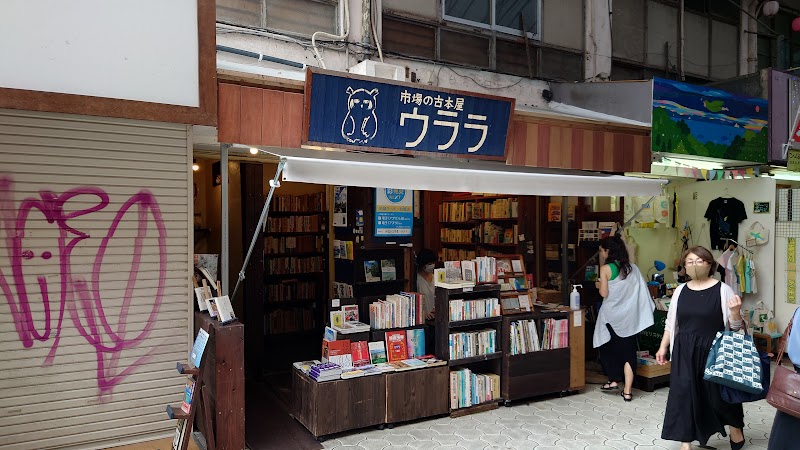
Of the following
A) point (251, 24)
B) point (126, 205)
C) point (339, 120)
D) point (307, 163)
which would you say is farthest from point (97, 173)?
point (251, 24)

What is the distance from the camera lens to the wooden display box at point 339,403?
17.7ft

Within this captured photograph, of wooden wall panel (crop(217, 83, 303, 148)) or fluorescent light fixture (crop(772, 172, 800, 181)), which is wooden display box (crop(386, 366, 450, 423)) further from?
fluorescent light fixture (crop(772, 172, 800, 181))

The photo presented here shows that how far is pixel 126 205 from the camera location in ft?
16.0

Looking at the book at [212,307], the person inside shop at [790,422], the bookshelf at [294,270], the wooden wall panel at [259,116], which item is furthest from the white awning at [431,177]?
the bookshelf at [294,270]

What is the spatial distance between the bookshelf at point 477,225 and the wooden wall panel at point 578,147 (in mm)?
2276

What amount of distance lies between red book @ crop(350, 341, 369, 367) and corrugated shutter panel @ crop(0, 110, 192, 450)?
5.55 feet

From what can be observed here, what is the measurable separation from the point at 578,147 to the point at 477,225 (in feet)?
11.4

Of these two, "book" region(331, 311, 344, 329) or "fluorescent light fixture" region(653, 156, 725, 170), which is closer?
"book" region(331, 311, 344, 329)

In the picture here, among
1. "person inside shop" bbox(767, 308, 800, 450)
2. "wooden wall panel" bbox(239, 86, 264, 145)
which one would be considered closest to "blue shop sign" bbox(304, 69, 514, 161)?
"wooden wall panel" bbox(239, 86, 264, 145)

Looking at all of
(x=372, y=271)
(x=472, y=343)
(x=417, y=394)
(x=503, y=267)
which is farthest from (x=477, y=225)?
(x=417, y=394)

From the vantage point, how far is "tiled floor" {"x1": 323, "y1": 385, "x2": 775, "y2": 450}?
5332mm

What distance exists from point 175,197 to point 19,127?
1.29 m

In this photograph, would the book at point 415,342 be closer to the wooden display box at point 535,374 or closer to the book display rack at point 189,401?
the wooden display box at point 535,374

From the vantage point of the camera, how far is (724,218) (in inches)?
374
